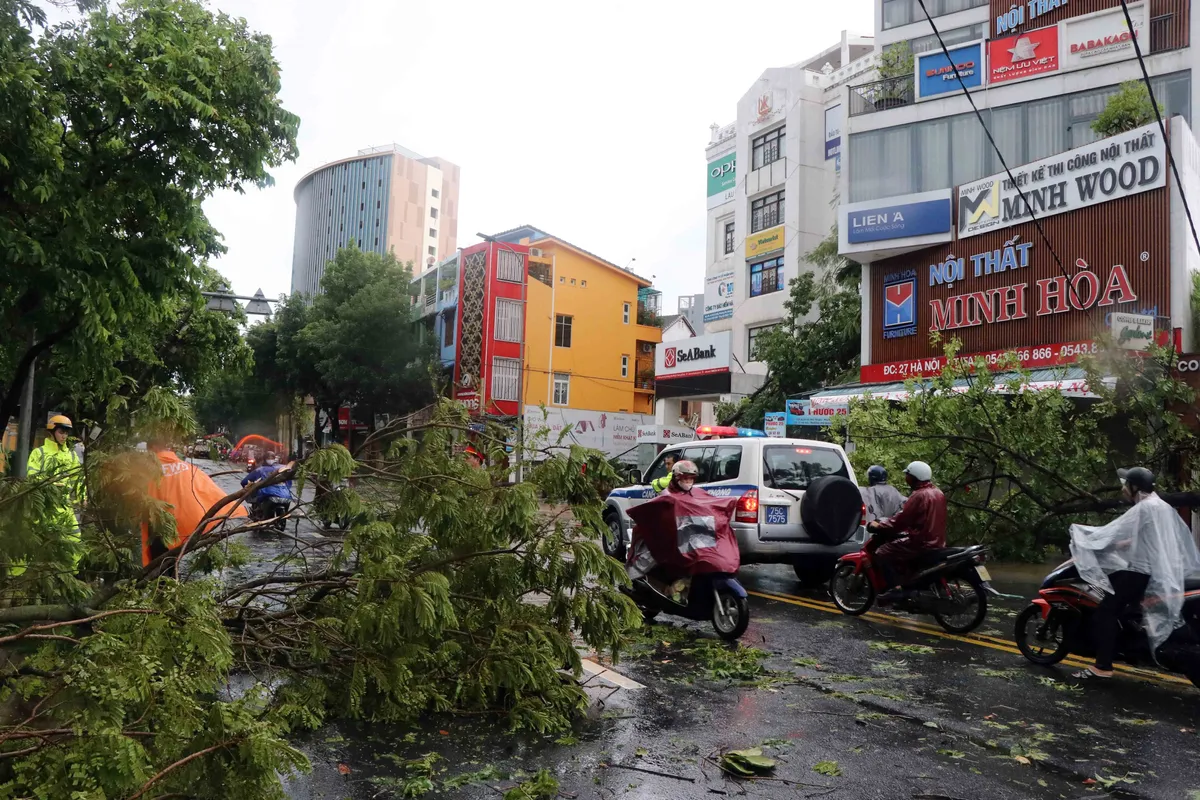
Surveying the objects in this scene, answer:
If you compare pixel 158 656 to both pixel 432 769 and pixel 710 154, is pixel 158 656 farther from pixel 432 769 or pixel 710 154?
pixel 710 154

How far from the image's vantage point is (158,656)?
361cm

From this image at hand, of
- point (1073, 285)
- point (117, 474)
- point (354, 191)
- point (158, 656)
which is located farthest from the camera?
point (354, 191)

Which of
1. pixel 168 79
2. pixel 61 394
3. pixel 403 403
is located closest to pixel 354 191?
pixel 403 403

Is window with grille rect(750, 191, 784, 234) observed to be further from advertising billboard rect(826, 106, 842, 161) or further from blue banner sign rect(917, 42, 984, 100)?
blue banner sign rect(917, 42, 984, 100)

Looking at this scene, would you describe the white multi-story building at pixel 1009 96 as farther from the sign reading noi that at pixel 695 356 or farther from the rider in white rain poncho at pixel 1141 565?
the rider in white rain poncho at pixel 1141 565

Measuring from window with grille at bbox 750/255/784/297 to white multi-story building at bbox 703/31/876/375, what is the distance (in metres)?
0.04

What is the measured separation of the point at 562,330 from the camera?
1923 inches

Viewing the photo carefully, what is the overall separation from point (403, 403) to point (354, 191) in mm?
80764

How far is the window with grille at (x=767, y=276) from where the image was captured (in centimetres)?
3619

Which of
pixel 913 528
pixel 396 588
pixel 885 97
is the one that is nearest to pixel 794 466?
pixel 913 528

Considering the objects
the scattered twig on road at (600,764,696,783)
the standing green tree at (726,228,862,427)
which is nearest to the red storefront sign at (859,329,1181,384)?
the standing green tree at (726,228,862,427)

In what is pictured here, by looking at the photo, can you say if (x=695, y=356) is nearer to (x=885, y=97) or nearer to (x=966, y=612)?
(x=885, y=97)

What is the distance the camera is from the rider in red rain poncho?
871 centimetres

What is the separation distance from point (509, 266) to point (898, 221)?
26428 millimetres
